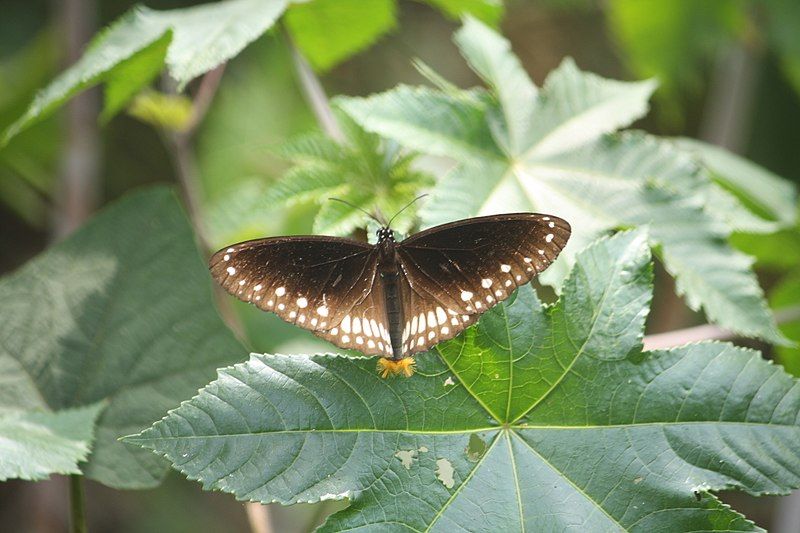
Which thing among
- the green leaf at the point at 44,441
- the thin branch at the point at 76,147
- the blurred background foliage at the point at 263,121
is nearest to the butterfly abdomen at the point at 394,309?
the green leaf at the point at 44,441

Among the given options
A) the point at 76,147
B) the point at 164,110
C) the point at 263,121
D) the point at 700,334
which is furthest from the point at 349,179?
the point at 263,121

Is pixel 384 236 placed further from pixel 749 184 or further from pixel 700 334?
pixel 749 184

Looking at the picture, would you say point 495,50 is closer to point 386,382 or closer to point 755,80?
point 386,382

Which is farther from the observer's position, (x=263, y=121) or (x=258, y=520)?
(x=263, y=121)

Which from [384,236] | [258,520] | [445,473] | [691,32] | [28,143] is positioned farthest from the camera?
[691,32]

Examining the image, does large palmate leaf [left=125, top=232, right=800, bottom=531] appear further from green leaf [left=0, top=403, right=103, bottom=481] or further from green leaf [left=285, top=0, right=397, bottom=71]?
green leaf [left=285, top=0, right=397, bottom=71]

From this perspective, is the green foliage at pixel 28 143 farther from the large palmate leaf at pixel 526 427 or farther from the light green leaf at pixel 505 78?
the large palmate leaf at pixel 526 427
